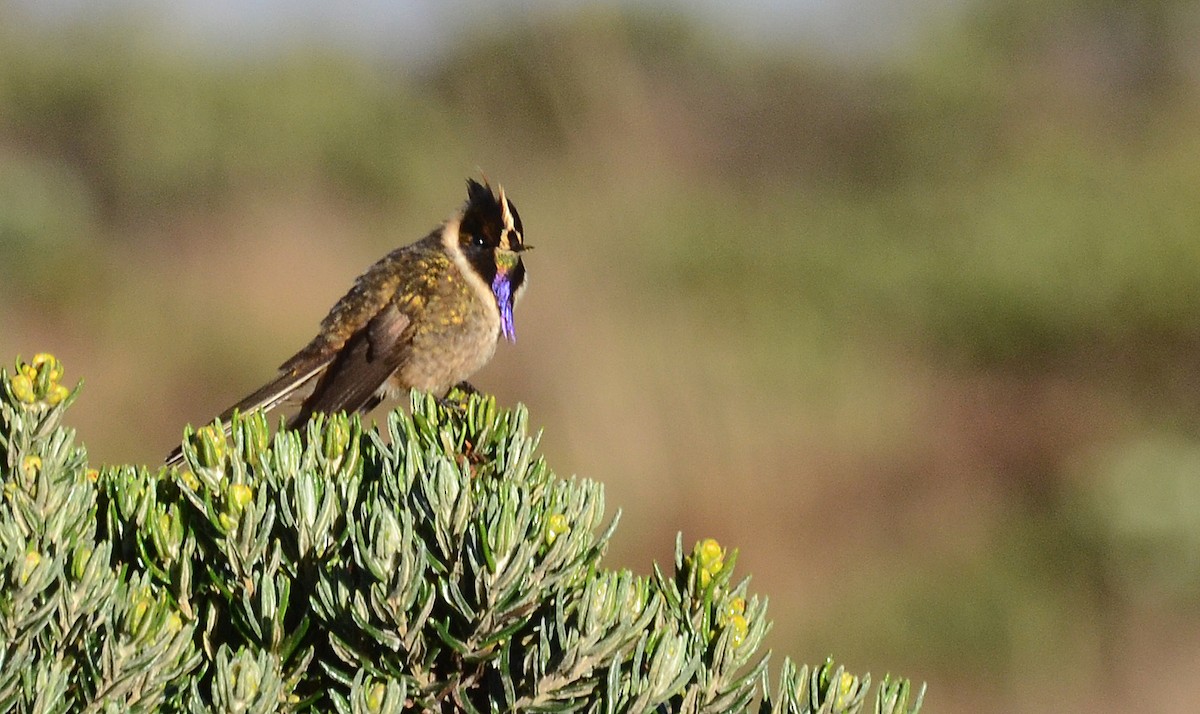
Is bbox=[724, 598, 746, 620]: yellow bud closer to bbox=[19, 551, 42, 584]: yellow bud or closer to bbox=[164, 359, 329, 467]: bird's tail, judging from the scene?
bbox=[19, 551, 42, 584]: yellow bud

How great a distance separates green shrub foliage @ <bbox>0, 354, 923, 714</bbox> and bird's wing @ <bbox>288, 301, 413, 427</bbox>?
2128 millimetres

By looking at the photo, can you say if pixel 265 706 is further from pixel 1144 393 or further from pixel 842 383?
pixel 1144 393

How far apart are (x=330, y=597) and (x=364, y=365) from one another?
2.71 meters

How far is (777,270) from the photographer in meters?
15.6

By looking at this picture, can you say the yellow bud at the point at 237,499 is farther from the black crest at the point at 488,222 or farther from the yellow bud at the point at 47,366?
the black crest at the point at 488,222

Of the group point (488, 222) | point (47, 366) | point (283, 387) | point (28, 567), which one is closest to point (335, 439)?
point (47, 366)

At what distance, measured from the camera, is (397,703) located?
1552 mm

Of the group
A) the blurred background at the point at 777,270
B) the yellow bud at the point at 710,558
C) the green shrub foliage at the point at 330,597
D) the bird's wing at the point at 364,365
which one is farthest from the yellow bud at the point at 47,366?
the blurred background at the point at 777,270

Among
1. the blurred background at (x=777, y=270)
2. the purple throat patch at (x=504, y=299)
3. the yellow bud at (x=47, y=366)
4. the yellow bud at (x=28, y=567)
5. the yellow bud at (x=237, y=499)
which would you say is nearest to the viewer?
the yellow bud at (x=28, y=567)

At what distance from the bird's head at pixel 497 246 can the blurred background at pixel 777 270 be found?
3.26 metres

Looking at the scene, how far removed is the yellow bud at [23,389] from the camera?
1.92 metres

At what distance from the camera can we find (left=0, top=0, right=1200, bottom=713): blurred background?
8734 mm

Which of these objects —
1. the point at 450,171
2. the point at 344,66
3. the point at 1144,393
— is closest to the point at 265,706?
the point at 1144,393

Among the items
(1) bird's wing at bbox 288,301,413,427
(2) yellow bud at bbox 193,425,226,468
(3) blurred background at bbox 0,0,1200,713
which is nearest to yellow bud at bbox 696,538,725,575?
(2) yellow bud at bbox 193,425,226,468
